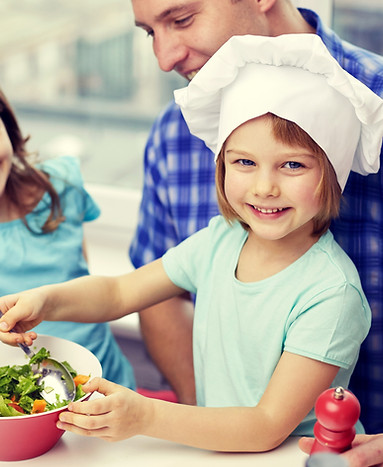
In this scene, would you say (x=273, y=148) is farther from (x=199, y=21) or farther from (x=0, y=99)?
(x=0, y=99)

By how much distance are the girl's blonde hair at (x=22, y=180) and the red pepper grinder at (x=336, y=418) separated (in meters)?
0.85

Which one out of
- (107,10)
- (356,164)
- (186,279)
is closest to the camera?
(356,164)

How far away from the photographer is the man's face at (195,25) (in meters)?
→ 1.37

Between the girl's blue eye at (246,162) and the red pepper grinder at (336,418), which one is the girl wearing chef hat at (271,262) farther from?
the red pepper grinder at (336,418)

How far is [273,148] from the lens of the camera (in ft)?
3.48

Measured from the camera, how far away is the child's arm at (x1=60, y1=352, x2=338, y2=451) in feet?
3.27

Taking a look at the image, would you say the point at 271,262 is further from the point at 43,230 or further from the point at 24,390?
the point at 43,230

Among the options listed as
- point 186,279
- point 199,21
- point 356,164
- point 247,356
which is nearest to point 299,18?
point 199,21

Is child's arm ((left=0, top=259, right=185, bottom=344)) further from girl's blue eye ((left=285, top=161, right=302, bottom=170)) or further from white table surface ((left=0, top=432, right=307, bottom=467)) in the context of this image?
girl's blue eye ((left=285, top=161, right=302, bottom=170))

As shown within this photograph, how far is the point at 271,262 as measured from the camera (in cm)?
120

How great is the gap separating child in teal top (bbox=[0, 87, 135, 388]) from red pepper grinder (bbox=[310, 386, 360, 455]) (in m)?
0.72

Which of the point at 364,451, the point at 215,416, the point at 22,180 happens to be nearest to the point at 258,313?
the point at 215,416

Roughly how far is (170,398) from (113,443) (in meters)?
0.60

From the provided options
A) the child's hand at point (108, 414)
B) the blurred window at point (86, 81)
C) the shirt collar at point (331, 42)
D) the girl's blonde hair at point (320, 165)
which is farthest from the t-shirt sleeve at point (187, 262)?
the blurred window at point (86, 81)
